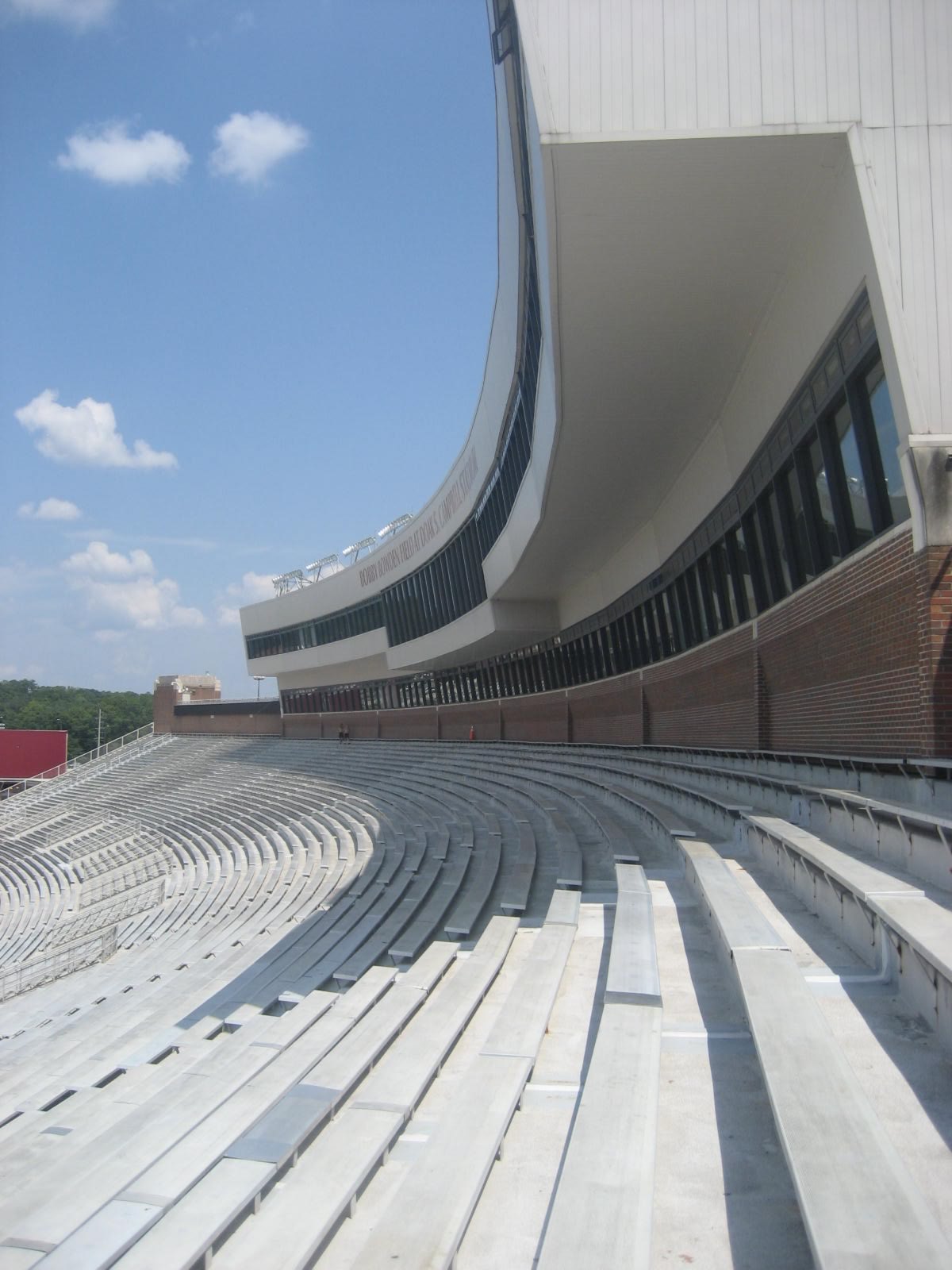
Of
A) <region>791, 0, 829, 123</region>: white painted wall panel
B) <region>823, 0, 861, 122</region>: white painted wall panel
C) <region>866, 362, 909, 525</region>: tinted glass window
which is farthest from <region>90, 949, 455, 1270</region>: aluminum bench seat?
<region>823, 0, 861, 122</region>: white painted wall panel

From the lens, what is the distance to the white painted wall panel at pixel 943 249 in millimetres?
7227

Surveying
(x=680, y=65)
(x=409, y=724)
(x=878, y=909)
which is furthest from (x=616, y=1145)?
(x=409, y=724)

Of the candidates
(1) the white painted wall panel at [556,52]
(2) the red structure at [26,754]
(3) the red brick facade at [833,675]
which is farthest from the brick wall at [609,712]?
(2) the red structure at [26,754]

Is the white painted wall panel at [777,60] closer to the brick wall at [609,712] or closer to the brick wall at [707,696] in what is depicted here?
the brick wall at [707,696]

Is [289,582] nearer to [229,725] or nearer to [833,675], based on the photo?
[229,725]

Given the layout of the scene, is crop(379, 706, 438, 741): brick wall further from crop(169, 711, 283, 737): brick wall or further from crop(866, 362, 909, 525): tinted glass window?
crop(866, 362, 909, 525): tinted glass window

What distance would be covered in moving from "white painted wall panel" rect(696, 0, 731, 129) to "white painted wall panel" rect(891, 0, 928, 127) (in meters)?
1.35

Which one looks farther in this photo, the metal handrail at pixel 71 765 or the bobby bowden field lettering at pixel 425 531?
the metal handrail at pixel 71 765

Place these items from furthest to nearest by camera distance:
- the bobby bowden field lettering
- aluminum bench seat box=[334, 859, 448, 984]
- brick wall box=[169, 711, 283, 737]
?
1. brick wall box=[169, 711, 283, 737]
2. the bobby bowden field lettering
3. aluminum bench seat box=[334, 859, 448, 984]

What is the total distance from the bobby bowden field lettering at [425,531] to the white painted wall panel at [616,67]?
57.1 ft

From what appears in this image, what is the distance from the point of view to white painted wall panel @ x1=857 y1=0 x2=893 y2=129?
7.48m

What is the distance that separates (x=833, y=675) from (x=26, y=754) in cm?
6204

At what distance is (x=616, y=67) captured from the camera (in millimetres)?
7531

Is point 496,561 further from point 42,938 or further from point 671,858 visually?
point 671,858
